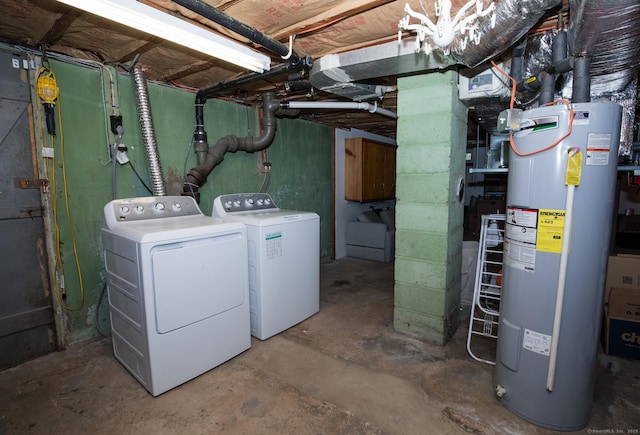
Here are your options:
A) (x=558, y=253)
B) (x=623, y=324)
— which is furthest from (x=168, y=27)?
(x=623, y=324)

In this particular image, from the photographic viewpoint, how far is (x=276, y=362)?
235cm

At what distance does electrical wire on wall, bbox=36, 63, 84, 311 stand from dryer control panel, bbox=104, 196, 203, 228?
1.65ft

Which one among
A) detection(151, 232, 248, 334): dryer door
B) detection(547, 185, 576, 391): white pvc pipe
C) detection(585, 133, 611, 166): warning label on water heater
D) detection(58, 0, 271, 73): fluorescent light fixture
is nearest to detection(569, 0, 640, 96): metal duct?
detection(585, 133, 611, 166): warning label on water heater

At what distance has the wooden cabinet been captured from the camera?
5355 mm

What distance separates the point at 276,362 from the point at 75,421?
1.22 m

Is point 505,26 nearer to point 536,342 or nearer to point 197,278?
point 536,342

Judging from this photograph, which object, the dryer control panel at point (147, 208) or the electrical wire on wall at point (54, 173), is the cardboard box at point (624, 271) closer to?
the dryer control panel at point (147, 208)

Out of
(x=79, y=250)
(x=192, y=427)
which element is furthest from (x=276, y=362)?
(x=79, y=250)

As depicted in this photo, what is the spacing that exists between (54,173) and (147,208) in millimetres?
751

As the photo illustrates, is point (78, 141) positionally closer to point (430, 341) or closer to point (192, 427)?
point (192, 427)

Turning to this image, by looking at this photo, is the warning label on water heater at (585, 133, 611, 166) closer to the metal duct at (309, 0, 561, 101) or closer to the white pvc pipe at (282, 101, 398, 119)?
the metal duct at (309, 0, 561, 101)

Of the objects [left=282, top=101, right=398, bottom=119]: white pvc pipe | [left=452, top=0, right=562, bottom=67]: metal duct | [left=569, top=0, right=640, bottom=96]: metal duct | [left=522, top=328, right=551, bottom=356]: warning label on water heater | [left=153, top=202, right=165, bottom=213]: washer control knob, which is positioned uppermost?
[left=282, top=101, right=398, bottom=119]: white pvc pipe

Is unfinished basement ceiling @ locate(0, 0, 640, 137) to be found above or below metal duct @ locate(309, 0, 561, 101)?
above

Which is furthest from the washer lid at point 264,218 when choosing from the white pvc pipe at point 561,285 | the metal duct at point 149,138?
the white pvc pipe at point 561,285
